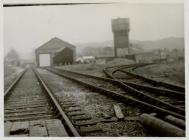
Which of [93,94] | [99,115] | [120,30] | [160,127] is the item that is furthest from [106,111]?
[120,30]

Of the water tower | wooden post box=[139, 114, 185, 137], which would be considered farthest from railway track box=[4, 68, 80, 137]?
the water tower

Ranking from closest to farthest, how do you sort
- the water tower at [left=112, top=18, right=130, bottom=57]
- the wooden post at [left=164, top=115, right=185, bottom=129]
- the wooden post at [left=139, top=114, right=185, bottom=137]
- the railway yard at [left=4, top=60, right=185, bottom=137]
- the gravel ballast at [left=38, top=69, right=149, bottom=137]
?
1. the wooden post at [left=139, top=114, right=185, bottom=137]
2. the wooden post at [left=164, top=115, right=185, bottom=129]
3. the railway yard at [left=4, top=60, right=185, bottom=137]
4. the gravel ballast at [left=38, top=69, right=149, bottom=137]
5. the water tower at [left=112, top=18, right=130, bottom=57]

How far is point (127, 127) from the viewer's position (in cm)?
423

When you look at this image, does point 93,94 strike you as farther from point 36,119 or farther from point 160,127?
point 160,127

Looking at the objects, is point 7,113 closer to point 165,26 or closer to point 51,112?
point 51,112

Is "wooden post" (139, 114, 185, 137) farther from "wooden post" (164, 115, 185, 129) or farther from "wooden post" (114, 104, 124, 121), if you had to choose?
"wooden post" (114, 104, 124, 121)

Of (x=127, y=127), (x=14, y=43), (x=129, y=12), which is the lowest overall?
(x=127, y=127)

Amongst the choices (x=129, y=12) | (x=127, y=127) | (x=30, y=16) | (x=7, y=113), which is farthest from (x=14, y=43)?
(x=127, y=127)

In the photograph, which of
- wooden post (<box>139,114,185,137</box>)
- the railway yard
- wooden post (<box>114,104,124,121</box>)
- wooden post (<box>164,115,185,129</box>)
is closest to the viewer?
wooden post (<box>139,114,185,137</box>)

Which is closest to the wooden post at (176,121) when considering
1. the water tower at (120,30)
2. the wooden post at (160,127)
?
the wooden post at (160,127)

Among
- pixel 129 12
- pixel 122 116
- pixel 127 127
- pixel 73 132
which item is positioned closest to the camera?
pixel 73 132

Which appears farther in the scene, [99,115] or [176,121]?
[99,115]

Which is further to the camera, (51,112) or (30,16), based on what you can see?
(30,16)

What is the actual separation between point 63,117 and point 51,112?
640 millimetres
